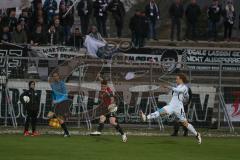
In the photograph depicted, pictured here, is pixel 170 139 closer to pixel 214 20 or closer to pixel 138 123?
pixel 138 123

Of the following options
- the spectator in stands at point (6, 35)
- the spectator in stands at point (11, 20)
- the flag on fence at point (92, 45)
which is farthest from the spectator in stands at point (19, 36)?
the flag on fence at point (92, 45)

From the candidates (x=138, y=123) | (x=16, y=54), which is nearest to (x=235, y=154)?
(x=138, y=123)

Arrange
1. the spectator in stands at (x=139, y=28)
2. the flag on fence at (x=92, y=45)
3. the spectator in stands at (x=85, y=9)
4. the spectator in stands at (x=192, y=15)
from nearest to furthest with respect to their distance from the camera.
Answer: the flag on fence at (x=92, y=45) < the spectator in stands at (x=139, y=28) < the spectator in stands at (x=85, y=9) < the spectator in stands at (x=192, y=15)

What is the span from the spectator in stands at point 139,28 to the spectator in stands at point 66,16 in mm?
2859

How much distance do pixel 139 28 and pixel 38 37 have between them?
487cm

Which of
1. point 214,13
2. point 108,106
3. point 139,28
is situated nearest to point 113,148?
point 108,106

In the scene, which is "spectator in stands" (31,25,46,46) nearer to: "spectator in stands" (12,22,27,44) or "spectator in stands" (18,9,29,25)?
"spectator in stands" (12,22,27,44)

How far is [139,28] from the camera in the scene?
34031 mm

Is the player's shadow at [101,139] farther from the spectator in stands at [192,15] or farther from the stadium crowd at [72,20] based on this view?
the spectator in stands at [192,15]

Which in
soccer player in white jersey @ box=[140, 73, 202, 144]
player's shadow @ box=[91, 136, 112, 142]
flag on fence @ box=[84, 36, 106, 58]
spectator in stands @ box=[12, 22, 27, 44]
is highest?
spectator in stands @ box=[12, 22, 27, 44]

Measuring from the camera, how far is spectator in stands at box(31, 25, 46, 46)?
31938 mm

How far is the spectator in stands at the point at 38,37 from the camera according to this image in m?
31.9

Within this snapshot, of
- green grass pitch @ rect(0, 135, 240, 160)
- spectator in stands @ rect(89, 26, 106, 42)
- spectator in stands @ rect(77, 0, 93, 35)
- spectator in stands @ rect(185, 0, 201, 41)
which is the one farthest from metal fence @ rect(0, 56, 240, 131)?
spectator in stands @ rect(185, 0, 201, 41)

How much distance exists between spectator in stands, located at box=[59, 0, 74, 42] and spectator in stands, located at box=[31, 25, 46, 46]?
5.40ft
